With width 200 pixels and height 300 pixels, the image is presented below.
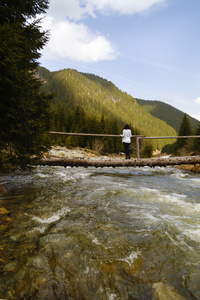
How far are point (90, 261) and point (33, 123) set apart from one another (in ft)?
14.7

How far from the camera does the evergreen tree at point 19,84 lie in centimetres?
407

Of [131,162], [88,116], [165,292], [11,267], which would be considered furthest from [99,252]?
[88,116]

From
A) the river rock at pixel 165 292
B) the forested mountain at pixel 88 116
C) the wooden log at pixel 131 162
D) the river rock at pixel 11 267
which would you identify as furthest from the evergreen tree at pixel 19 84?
the forested mountain at pixel 88 116

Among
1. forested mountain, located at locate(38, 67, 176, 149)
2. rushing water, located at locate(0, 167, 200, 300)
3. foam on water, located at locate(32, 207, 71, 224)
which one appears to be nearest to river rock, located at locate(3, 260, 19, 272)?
rushing water, located at locate(0, 167, 200, 300)

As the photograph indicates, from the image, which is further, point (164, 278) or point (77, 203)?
point (77, 203)

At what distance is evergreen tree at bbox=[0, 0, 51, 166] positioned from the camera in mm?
4066

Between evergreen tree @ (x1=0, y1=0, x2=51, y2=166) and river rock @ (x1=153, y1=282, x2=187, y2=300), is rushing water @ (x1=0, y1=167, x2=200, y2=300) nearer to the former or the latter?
river rock @ (x1=153, y1=282, x2=187, y2=300)

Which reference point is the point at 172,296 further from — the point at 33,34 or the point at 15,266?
the point at 33,34

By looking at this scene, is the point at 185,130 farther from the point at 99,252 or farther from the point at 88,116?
the point at 99,252

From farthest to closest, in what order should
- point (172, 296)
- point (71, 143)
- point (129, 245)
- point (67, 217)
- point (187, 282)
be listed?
point (71, 143) < point (67, 217) < point (129, 245) < point (187, 282) < point (172, 296)

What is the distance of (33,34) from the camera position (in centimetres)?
631

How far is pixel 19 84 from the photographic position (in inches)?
180

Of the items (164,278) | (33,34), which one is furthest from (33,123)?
(164,278)

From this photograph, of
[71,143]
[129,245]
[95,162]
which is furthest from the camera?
[71,143]
